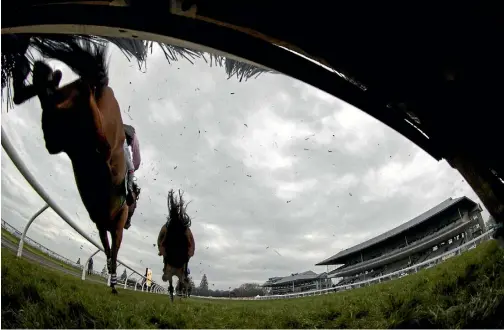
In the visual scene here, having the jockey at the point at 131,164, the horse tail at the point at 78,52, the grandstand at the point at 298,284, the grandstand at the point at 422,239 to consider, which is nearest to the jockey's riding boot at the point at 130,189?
the jockey at the point at 131,164

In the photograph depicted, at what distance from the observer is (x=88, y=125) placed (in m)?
1.71

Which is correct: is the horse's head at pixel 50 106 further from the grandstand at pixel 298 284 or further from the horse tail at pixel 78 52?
the grandstand at pixel 298 284

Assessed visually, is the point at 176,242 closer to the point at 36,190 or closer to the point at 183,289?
the point at 183,289

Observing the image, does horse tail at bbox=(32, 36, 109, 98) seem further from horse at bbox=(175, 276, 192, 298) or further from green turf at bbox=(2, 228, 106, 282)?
horse at bbox=(175, 276, 192, 298)

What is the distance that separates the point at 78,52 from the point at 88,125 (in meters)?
0.41

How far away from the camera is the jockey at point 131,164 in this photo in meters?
2.23

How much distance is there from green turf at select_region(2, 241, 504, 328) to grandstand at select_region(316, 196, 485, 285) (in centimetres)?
28

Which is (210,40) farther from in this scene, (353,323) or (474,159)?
(353,323)

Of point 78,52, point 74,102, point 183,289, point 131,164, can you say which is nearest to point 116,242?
point 131,164

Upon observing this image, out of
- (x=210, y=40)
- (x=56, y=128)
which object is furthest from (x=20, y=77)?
(x=210, y=40)

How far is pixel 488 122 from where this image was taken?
1.08m

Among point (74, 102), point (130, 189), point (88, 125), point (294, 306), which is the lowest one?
point (294, 306)

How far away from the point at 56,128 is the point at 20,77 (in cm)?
37

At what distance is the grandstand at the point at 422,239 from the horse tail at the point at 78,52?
6.09ft
